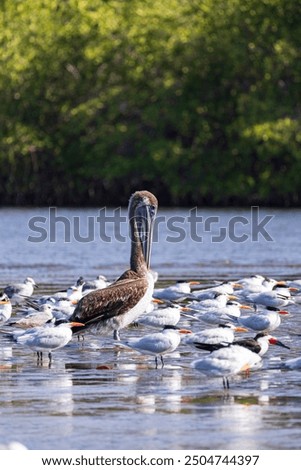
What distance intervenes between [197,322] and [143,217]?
5.54 feet

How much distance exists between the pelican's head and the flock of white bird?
87 centimetres

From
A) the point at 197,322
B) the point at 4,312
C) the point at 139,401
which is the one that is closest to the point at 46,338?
the point at 139,401

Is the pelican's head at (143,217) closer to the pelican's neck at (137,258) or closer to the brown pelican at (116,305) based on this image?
the pelican's neck at (137,258)

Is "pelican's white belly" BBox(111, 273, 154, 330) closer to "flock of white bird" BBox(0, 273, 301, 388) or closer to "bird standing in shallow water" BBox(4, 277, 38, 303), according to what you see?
"flock of white bird" BBox(0, 273, 301, 388)

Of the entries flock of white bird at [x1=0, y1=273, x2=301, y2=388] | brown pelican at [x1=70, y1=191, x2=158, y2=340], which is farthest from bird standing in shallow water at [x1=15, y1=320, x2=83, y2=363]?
brown pelican at [x1=70, y1=191, x2=158, y2=340]

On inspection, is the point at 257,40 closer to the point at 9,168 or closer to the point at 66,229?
the point at 9,168

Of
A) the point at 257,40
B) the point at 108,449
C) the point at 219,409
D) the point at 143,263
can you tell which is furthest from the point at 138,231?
the point at 257,40

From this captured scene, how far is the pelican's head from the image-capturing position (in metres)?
18.2

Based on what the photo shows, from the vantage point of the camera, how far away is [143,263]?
17.8 meters

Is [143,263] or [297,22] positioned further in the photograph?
[297,22]

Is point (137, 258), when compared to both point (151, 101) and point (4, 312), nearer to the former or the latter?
point (4, 312)

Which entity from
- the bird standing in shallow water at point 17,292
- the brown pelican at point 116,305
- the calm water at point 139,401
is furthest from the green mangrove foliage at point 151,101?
the brown pelican at point 116,305

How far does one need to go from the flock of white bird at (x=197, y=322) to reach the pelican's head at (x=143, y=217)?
869 mm

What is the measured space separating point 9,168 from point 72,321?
54.6 metres
